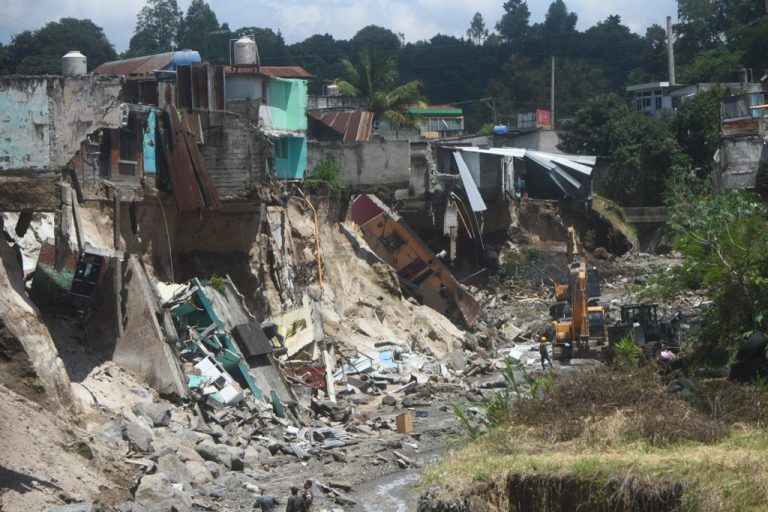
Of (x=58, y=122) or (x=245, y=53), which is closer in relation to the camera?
(x=58, y=122)

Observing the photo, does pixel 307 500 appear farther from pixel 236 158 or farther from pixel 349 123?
pixel 349 123

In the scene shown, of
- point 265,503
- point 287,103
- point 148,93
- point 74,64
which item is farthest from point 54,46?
point 265,503

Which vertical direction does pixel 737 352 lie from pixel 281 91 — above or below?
below

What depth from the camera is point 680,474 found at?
11.2 metres

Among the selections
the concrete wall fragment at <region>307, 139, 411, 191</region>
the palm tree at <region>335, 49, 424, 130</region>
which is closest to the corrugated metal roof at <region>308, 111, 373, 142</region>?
the concrete wall fragment at <region>307, 139, 411, 191</region>

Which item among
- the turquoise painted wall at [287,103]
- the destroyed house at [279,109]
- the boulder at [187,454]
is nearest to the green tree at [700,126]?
the turquoise painted wall at [287,103]

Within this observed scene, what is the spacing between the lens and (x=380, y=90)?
175 feet

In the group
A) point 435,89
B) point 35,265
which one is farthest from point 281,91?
point 435,89

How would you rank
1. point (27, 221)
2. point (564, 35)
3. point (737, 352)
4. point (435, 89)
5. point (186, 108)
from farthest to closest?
point (564, 35)
point (435, 89)
point (186, 108)
point (27, 221)
point (737, 352)

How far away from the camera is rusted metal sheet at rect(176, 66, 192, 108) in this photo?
26.8 m

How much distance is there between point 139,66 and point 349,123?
8.24 meters

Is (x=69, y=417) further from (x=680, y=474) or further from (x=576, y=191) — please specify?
(x=576, y=191)

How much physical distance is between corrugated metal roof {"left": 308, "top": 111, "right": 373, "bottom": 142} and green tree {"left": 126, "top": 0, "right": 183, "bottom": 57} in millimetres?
51997

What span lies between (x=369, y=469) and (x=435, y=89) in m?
80.9
